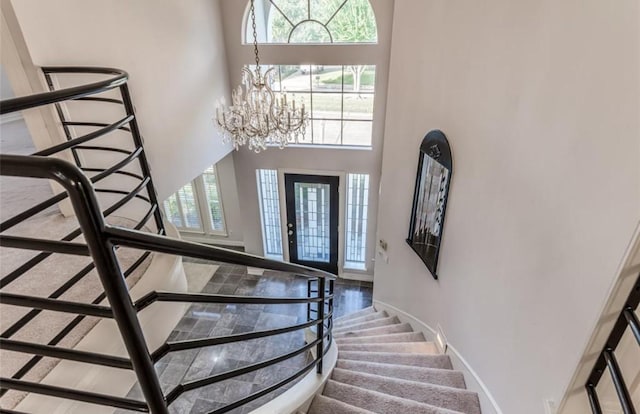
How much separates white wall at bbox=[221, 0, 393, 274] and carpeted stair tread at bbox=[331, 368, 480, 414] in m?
3.57

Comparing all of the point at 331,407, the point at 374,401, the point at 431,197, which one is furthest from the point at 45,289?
the point at 431,197

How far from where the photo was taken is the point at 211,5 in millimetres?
4641

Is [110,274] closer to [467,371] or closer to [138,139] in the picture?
[138,139]

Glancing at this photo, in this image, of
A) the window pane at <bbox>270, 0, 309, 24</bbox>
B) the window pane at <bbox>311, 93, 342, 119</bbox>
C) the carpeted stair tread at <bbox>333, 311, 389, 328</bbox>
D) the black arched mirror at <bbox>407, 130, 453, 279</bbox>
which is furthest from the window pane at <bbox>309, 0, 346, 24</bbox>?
the carpeted stair tread at <bbox>333, 311, 389, 328</bbox>

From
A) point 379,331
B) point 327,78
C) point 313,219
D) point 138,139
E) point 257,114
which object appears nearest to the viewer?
point 138,139

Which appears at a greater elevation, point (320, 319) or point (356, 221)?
point (320, 319)

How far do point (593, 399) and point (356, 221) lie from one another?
186 inches

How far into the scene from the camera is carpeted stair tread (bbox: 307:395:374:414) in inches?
76.3

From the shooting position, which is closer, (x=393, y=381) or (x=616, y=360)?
(x=616, y=360)

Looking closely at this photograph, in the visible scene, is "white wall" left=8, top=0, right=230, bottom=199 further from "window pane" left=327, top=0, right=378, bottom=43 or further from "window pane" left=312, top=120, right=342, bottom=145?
"window pane" left=327, top=0, right=378, bottom=43

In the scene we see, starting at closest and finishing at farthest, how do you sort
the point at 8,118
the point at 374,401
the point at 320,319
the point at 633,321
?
1. the point at 633,321
2. the point at 320,319
3. the point at 374,401
4. the point at 8,118

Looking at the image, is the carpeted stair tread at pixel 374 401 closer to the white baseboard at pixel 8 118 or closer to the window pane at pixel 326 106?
the window pane at pixel 326 106

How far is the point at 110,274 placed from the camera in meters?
0.64

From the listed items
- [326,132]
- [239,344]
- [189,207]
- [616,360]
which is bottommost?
[239,344]
